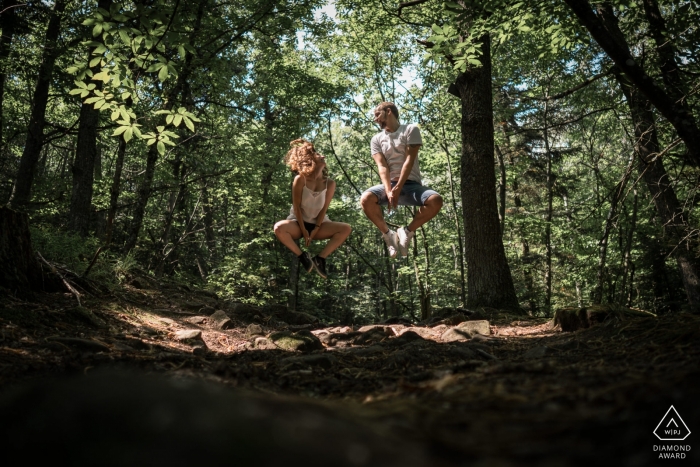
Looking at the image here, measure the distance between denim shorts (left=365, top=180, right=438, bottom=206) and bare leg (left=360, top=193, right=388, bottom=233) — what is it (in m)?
0.06

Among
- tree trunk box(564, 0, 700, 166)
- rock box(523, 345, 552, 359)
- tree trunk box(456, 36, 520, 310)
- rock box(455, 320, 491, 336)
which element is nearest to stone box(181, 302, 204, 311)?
rock box(455, 320, 491, 336)

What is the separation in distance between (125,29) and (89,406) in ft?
10.8

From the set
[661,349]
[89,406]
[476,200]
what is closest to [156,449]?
[89,406]

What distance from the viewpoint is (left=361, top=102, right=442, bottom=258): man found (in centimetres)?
561

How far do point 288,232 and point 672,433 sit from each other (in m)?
5.48

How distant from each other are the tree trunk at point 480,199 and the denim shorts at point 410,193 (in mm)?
→ 998

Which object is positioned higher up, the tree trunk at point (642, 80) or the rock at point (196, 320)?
the tree trunk at point (642, 80)

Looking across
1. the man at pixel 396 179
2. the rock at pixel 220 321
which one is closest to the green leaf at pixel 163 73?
the rock at pixel 220 321

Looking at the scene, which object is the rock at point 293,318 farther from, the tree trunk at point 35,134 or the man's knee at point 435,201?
the tree trunk at point 35,134

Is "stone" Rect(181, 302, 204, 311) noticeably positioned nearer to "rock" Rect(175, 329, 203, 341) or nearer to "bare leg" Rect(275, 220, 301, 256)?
"bare leg" Rect(275, 220, 301, 256)

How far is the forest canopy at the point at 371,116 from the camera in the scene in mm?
4379

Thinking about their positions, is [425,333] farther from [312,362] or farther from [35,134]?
[35,134]

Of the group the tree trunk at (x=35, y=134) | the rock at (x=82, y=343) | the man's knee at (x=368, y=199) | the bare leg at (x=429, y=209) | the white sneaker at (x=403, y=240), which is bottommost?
the rock at (x=82, y=343)

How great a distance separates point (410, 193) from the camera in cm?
580
